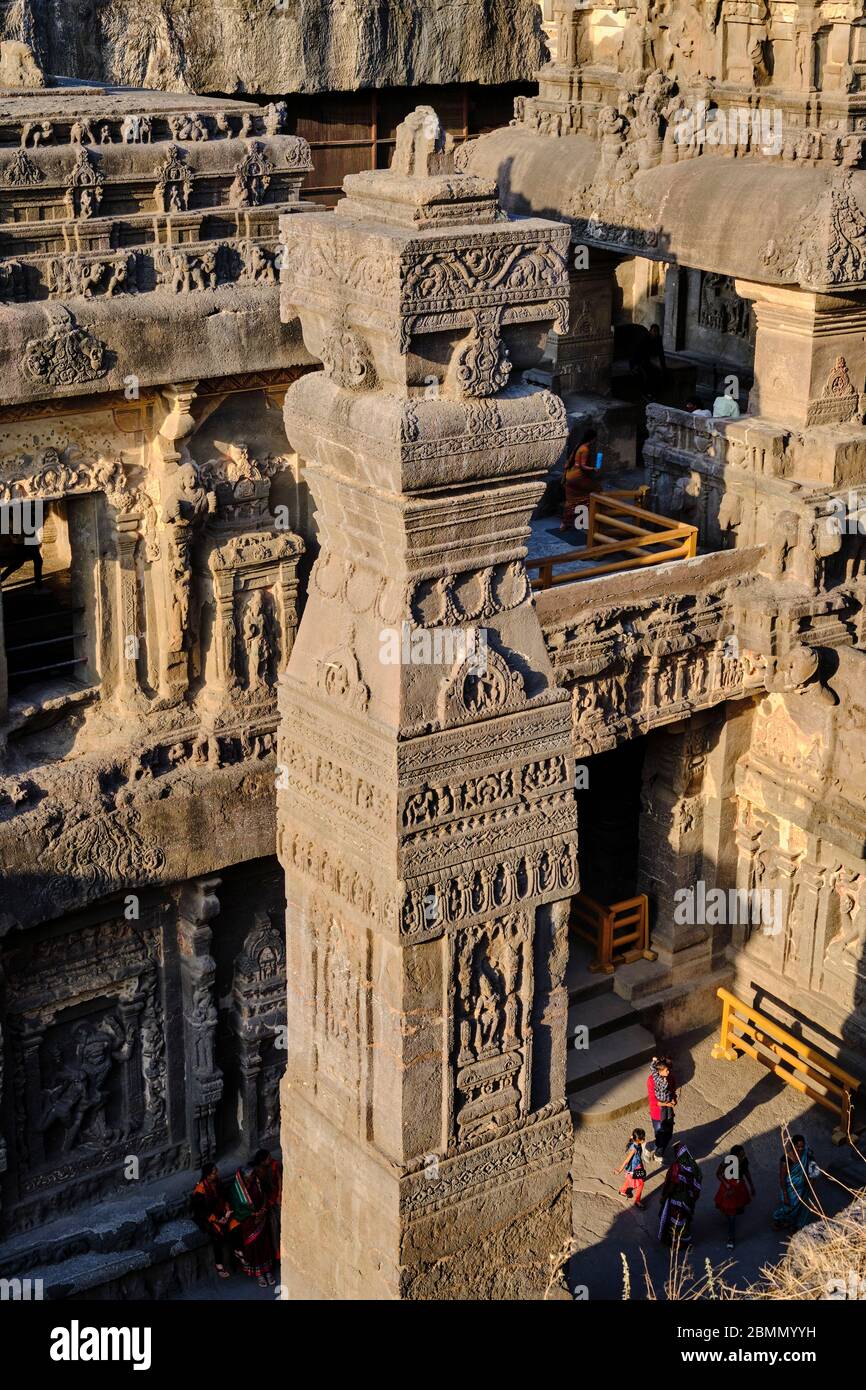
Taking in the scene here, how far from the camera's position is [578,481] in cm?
1697

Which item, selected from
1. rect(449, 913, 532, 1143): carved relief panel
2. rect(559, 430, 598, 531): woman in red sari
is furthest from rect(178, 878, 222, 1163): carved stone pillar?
rect(449, 913, 532, 1143): carved relief panel

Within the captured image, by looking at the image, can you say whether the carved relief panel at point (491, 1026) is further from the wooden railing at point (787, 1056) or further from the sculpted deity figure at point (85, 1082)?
the wooden railing at point (787, 1056)

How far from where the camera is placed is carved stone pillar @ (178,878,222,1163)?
1449 cm

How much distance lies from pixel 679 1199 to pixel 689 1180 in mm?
166

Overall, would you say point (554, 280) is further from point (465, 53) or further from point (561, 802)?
point (465, 53)

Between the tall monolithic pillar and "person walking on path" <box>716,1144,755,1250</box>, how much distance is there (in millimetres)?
5543

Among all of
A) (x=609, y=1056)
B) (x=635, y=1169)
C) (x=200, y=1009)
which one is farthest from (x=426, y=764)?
(x=609, y=1056)

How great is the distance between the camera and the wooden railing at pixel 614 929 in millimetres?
17234

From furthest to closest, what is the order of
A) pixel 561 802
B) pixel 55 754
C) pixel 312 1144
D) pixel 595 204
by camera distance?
pixel 595 204 → pixel 55 754 → pixel 312 1144 → pixel 561 802

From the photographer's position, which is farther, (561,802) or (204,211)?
(204,211)

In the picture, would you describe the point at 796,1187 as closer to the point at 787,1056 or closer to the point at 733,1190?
the point at 733,1190

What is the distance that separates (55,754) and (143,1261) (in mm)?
3944

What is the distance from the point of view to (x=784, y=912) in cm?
1709

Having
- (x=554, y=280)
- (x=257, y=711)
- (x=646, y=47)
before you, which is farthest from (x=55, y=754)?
(x=646, y=47)
